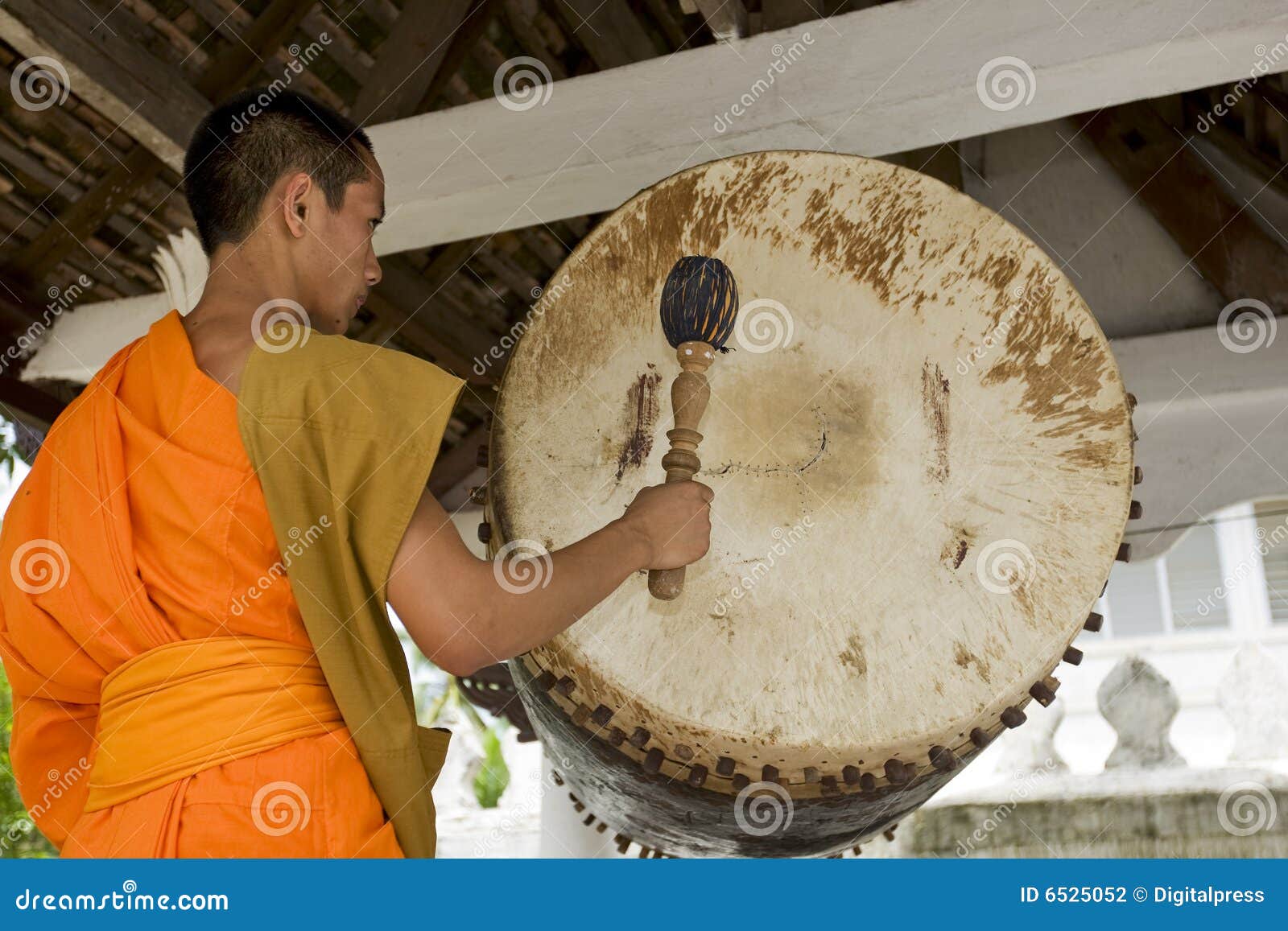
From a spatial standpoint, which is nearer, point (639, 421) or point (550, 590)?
point (550, 590)

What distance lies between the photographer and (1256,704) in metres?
5.23

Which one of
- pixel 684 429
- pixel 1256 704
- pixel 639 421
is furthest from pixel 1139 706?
pixel 684 429

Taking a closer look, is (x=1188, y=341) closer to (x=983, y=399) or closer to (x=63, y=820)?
(x=983, y=399)

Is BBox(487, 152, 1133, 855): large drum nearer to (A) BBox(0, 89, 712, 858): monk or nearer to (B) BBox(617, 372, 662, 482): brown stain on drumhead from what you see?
(B) BBox(617, 372, 662, 482): brown stain on drumhead

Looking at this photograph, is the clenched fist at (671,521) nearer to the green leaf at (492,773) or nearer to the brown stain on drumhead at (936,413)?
the brown stain on drumhead at (936,413)

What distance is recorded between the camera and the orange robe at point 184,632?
1.02 metres

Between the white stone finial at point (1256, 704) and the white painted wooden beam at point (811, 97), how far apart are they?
401 centimetres

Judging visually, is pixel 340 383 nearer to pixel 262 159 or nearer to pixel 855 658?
pixel 262 159

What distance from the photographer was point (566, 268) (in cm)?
150

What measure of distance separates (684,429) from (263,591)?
0.47 m

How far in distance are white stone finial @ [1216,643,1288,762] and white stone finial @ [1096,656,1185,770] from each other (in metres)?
0.67

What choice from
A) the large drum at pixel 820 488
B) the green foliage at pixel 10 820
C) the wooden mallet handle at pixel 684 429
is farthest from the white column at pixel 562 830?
the green foliage at pixel 10 820

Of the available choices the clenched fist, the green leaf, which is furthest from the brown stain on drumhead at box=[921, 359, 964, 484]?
the green leaf

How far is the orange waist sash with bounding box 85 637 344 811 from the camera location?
1.03m
